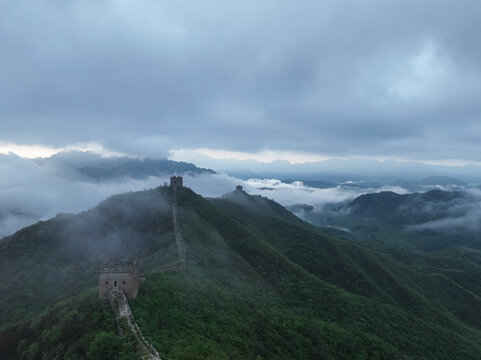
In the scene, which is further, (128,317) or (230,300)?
(230,300)

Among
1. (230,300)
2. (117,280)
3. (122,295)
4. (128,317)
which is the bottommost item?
(230,300)

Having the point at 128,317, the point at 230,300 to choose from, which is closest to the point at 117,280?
the point at 128,317

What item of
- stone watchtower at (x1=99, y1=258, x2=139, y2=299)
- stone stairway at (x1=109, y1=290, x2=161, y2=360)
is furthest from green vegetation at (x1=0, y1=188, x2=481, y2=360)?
stone watchtower at (x1=99, y1=258, x2=139, y2=299)

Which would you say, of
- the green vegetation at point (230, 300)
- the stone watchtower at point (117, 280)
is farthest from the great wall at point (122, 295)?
the green vegetation at point (230, 300)

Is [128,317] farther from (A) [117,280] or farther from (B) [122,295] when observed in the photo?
(A) [117,280]

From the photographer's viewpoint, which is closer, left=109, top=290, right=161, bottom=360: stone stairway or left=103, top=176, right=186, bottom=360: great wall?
left=109, top=290, right=161, bottom=360: stone stairway

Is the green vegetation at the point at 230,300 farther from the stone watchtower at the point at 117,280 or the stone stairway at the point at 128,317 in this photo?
the stone watchtower at the point at 117,280

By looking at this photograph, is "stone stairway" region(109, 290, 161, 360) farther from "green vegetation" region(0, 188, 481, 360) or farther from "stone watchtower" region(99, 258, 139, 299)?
"green vegetation" region(0, 188, 481, 360)

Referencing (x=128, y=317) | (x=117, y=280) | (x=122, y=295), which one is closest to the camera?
(x=128, y=317)

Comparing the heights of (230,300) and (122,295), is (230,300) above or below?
below
